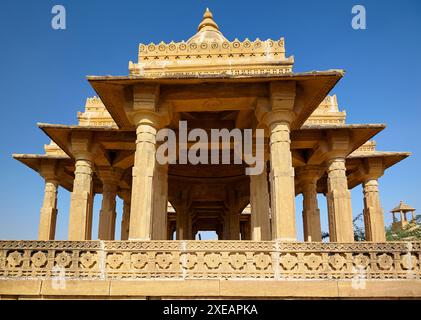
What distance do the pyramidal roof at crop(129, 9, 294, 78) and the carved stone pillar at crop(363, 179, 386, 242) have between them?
6.97 metres

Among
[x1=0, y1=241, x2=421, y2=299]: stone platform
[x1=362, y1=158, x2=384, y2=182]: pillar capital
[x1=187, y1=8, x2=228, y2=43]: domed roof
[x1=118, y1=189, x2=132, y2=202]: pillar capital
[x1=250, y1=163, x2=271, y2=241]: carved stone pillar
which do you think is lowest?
[x1=0, y1=241, x2=421, y2=299]: stone platform

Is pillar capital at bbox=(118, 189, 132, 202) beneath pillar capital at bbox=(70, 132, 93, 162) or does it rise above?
beneath

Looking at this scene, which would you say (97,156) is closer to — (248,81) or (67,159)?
(67,159)

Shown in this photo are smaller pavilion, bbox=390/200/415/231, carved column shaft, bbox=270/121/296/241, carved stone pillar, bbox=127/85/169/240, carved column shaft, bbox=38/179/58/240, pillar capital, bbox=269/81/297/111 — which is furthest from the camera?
smaller pavilion, bbox=390/200/415/231

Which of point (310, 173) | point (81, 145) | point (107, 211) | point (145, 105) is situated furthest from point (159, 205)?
point (310, 173)

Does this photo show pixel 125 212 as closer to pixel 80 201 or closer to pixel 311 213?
pixel 80 201

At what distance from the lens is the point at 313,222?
1414cm

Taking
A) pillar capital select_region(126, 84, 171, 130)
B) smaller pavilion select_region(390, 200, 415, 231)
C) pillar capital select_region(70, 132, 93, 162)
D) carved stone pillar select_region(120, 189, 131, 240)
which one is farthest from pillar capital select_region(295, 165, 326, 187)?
smaller pavilion select_region(390, 200, 415, 231)

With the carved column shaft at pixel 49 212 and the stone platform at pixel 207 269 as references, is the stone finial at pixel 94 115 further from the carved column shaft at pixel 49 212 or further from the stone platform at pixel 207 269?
the stone platform at pixel 207 269

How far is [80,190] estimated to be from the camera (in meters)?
11.8

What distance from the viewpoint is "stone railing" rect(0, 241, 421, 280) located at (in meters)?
7.05

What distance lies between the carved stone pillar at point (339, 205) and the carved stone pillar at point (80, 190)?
7441 millimetres

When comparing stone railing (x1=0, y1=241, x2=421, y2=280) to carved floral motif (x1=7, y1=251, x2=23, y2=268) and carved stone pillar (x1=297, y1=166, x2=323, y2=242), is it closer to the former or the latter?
carved floral motif (x1=7, y1=251, x2=23, y2=268)
